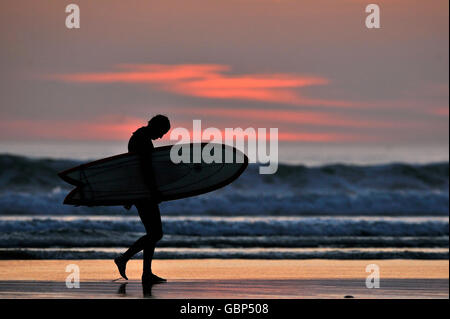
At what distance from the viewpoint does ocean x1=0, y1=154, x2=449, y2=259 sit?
1712 centimetres

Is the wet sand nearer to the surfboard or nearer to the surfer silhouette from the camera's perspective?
the surfer silhouette

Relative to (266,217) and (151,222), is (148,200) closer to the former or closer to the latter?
(151,222)

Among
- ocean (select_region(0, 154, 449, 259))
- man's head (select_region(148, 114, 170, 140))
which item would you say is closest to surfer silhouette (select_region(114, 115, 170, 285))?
man's head (select_region(148, 114, 170, 140))

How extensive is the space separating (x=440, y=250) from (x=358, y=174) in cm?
2105

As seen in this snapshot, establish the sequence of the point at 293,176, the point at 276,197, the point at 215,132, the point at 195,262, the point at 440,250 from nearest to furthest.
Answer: the point at 195,262 < the point at 440,250 < the point at 276,197 < the point at 293,176 < the point at 215,132

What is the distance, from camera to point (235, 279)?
38.7 feet

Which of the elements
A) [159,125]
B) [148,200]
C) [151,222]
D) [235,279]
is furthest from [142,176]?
[235,279]

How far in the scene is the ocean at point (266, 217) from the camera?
56.2 feet

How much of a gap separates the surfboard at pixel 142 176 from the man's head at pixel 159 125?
51 cm

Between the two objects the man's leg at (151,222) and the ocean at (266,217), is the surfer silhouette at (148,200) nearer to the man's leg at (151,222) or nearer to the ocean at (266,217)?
the man's leg at (151,222)

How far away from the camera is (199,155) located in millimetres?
11523

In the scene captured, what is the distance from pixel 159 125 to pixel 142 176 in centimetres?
85
